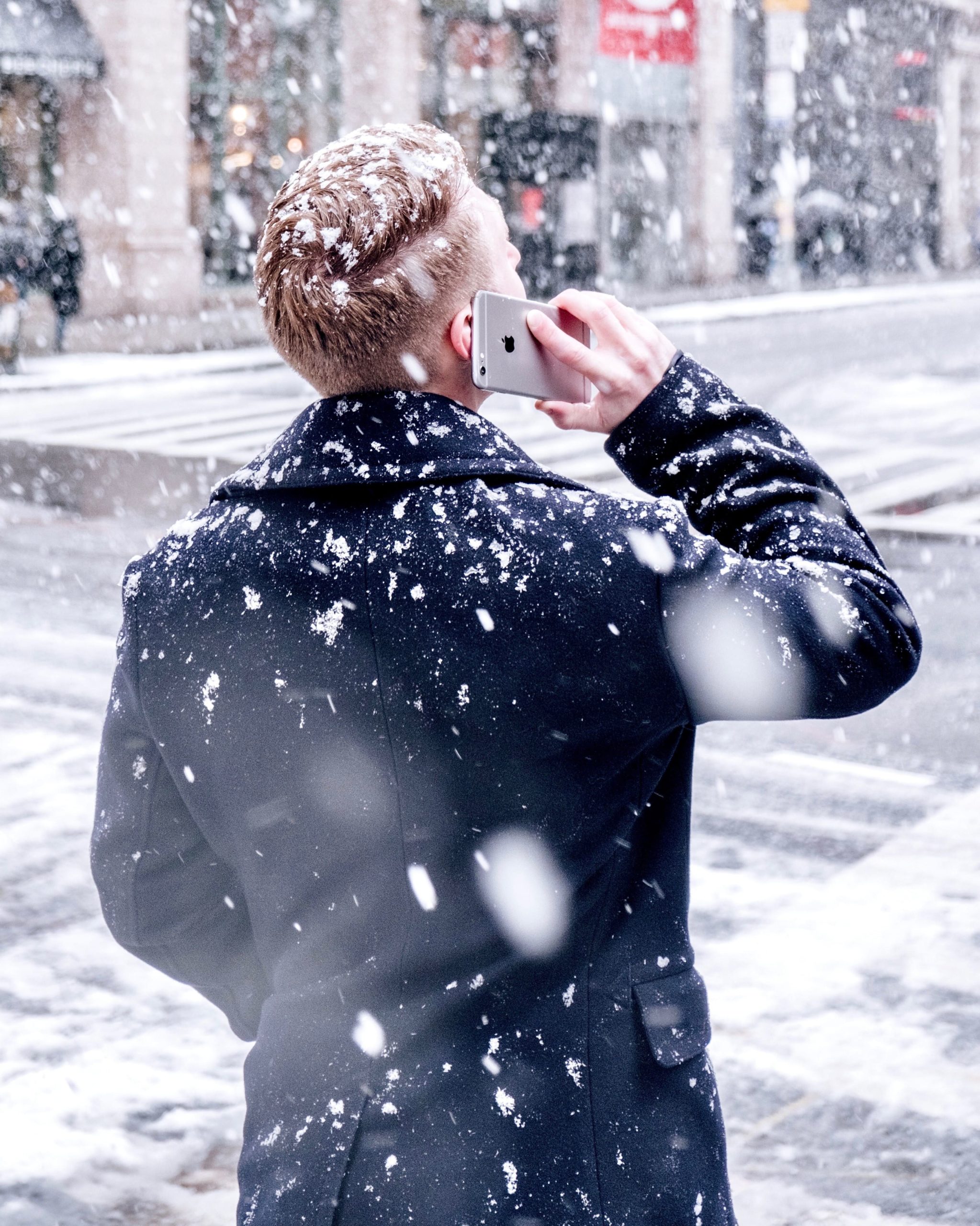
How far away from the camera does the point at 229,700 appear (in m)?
1.70

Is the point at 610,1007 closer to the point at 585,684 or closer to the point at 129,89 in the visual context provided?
the point at 585,684

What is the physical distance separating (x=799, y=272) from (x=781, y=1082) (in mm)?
36570

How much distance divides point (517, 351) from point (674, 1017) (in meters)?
0.69

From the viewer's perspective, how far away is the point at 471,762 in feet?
5.32

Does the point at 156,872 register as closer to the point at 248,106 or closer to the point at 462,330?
the point at 462,330

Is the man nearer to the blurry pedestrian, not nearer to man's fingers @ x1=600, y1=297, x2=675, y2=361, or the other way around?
man's fingers @ x1=600, y1=297, x2=675, y2=361

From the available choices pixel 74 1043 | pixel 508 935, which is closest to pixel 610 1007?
pixel 508 935

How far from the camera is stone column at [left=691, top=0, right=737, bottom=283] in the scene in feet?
116

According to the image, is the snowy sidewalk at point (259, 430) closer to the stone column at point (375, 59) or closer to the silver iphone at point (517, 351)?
the stone column at point (375, 59)

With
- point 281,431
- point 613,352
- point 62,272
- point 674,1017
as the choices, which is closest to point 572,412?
point 613,352

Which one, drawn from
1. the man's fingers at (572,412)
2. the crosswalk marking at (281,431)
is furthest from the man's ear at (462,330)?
the crosswalk marking at (281,431)

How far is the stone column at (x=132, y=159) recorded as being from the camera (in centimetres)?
2453

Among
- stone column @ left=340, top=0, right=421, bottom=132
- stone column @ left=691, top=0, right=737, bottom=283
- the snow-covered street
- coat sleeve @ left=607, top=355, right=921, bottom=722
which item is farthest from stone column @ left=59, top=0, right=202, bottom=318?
coat sleeve @ left=607, top=355, right=921, bottom=722

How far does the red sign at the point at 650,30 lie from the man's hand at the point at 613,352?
32.4 metres
